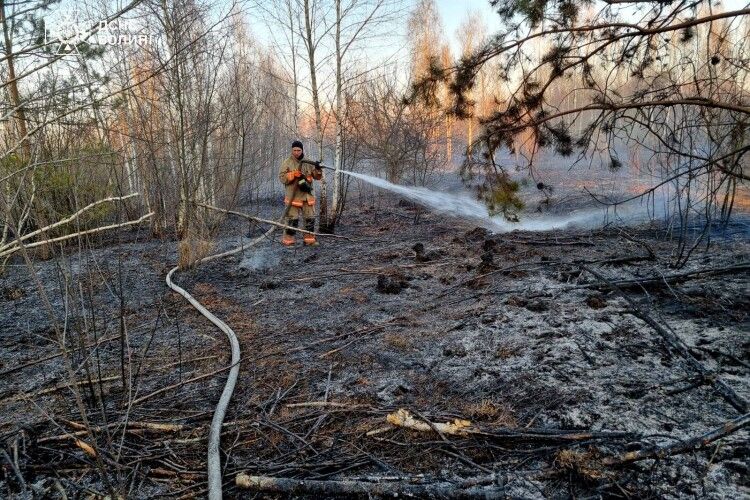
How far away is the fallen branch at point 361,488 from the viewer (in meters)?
2.11

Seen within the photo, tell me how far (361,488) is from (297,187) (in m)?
6.79

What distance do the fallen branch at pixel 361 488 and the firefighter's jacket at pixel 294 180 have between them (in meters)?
6.46

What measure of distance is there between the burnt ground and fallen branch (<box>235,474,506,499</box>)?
9 centimetres

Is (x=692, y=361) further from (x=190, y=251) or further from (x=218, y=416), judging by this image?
(x=190, y=251)

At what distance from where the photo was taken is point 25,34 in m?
3.73

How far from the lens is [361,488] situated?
7.12 ft

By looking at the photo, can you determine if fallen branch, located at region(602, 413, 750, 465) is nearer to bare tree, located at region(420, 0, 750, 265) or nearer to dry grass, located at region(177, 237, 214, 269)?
bare tree, located at region(420, 0, 750, 265)

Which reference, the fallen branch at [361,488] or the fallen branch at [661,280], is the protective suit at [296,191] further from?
the fallen branch at [361,488]

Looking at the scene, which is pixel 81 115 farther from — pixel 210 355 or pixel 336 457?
pixel 336 457

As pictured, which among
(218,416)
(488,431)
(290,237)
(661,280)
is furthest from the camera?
(290,237)

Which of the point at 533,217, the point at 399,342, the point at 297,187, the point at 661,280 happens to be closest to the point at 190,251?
the point at 297,187

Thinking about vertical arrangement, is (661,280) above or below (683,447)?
above

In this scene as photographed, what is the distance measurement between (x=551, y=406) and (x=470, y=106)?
324 cm

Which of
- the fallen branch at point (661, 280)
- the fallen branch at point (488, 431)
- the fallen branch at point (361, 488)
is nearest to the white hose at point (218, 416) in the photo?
the fallen branch at point (361, 488)
